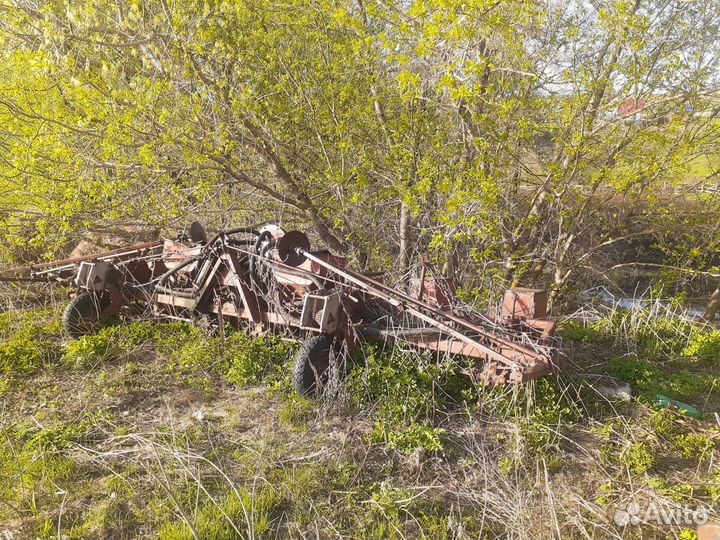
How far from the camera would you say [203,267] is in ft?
17.5

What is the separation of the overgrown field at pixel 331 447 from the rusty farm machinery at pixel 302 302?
25cm

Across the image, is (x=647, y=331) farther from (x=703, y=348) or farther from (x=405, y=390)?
(x=405, y=390)

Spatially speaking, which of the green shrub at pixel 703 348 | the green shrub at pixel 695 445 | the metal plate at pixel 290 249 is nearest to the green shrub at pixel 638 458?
the green shrub at pixel 695 445

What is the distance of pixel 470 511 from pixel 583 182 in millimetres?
4833

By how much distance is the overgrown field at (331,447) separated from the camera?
3107 millimetres

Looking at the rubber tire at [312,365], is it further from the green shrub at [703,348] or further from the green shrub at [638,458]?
the green shrub at [703,348]

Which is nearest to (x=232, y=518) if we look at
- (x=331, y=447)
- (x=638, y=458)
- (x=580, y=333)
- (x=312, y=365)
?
(x=331, y=447)

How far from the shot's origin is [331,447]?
380 centimetres

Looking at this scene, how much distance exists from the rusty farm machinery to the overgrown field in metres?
0.25

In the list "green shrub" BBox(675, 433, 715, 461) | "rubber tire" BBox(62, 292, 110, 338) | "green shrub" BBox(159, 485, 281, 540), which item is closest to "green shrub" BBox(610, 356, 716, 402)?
"green shrub" BBox(675, 433, 715, 461)

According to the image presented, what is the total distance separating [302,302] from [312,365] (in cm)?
71

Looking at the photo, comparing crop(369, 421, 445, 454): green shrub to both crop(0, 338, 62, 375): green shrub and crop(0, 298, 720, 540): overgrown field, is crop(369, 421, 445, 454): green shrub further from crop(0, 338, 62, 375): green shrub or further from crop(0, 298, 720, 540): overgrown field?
crop(0, 338, 62, 375): green shrub

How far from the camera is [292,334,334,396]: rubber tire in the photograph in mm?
4375

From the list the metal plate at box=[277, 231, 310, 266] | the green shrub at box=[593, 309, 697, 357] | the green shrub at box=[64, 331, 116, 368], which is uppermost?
the metal plate at box=[277, 231, 310, 266]
